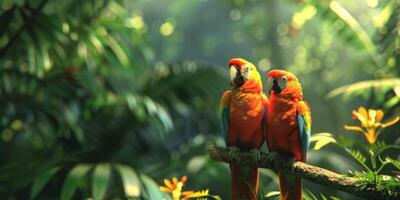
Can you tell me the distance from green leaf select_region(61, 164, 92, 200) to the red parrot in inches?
26.8

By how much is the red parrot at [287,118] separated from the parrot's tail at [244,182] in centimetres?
7

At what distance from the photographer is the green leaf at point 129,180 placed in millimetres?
1345

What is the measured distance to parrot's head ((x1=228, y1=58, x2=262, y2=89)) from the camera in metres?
0.90

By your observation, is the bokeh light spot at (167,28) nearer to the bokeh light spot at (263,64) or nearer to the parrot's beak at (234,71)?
the bokeh light spot at (263,64)

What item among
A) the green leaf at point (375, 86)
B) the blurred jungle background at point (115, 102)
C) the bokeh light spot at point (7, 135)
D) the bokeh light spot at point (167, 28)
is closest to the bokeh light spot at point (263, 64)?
the blurred jungle background at point (115, 102)

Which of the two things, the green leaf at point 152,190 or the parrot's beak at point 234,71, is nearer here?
the parrot's beak at point 234,71

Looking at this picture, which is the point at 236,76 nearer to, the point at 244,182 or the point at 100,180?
the point at 244,182

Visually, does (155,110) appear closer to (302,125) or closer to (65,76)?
(65,76)

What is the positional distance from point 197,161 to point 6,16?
2.56 feet

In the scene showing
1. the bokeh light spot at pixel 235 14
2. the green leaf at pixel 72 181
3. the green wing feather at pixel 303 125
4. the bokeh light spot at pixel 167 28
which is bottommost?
the green leaf at pixel 72 181

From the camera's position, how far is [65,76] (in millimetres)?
1973

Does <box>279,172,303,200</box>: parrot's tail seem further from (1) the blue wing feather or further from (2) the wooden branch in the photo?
(1) the blue wing feather

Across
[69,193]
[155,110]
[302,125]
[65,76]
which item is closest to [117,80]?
[65,76]

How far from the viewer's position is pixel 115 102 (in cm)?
189
